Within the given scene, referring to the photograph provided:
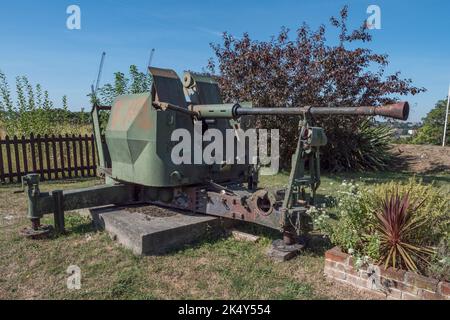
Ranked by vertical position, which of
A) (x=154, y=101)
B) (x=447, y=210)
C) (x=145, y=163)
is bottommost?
(x=447, y=210)

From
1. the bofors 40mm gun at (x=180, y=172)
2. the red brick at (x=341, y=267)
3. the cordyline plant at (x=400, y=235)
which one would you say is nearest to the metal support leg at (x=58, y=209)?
the bofors 40mm gun at (x=180, y=172)

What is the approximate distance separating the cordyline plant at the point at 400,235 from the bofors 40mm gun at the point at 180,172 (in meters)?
0.85

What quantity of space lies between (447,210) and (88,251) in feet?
13.6

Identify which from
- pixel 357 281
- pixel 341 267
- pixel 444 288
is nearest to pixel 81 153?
pixel 341 267

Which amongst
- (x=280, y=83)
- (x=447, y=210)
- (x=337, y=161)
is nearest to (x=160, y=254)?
(x=447, y=210)

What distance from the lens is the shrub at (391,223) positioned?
339 cm

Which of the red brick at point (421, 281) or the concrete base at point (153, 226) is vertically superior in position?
the red brick at point (421, 281)

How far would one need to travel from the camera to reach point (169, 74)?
16.6 ft

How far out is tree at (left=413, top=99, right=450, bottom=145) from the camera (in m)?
30.2

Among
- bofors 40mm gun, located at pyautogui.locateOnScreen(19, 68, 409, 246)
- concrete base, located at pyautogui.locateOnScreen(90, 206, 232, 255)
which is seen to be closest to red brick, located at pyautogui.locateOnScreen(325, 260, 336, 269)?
bofors 40mm gun, located at pyautogui.locateOnScreen(19, 68, 409, 246)

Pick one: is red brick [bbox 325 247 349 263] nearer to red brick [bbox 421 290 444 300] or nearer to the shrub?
the shrub

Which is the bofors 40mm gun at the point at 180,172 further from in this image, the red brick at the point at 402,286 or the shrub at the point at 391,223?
the red brick at the point at 402,286

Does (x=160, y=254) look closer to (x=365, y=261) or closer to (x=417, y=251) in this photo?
(x=365, y=261)

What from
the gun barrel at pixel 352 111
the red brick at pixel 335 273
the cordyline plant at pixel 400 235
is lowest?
the red brick at pixel 335 273
